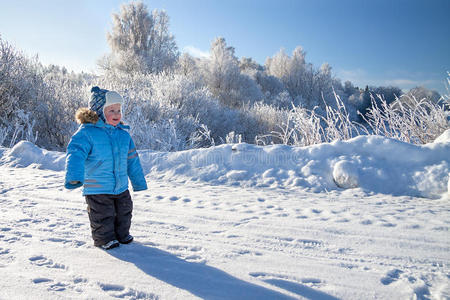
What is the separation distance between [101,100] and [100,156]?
1.28 ft

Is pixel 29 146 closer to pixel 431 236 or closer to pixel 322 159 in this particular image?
pixel 322 159

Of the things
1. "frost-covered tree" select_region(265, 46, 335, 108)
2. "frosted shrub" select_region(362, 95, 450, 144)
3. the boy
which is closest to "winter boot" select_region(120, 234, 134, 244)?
the boy

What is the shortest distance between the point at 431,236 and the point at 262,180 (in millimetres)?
2014

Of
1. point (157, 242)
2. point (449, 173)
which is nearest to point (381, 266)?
point (157, 242)

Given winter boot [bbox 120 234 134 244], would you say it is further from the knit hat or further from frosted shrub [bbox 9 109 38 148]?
frosted shrub [bbox 9 109 38 148]

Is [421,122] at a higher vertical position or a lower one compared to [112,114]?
higher

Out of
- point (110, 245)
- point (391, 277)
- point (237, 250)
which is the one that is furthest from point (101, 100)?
point (391, 277)

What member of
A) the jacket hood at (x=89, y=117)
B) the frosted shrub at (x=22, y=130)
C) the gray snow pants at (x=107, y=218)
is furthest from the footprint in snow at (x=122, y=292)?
the frosted shrub at (x=22, y=130)

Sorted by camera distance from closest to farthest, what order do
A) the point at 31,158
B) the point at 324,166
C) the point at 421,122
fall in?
the point at 324,166 → the point at 421,122 → the point at 31,158

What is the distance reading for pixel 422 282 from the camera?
59.4 inches

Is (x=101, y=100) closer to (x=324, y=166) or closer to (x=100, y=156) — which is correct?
(x=100, y=156)

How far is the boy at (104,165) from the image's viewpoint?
196 cm

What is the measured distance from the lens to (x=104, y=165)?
2.02 meters

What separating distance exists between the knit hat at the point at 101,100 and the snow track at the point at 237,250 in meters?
0.92
